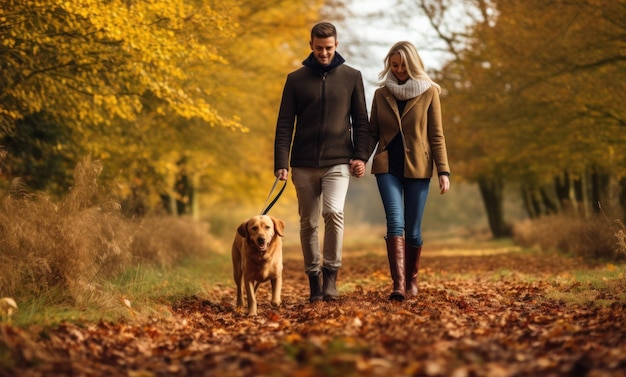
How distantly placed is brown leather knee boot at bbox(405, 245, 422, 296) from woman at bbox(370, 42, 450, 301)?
0.01 meters

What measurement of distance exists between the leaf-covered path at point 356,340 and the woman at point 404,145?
0.71 meters

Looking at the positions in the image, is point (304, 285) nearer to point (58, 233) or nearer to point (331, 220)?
point (331, 220)

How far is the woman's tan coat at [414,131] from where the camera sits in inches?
282

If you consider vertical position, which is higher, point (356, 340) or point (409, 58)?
point (409, 58)

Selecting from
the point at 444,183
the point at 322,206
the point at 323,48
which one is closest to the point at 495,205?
the point at 444,183

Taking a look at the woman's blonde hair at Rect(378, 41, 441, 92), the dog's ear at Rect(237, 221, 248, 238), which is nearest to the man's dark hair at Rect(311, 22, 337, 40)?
the woman's blonde hair at Rect(378, 41, 441, 92)

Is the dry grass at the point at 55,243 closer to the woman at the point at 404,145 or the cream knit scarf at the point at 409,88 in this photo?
the woman at the point at 404,145

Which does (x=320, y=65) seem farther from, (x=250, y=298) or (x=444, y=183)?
(x=250, y=298)

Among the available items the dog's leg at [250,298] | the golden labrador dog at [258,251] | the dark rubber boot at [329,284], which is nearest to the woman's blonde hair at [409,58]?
the golden labrador dog at [258,251]

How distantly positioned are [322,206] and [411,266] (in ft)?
3.56

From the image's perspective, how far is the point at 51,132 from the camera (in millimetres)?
12352

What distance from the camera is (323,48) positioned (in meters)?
6.98

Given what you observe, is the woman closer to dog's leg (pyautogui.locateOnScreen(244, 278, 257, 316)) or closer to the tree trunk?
dog's leg (pyautogui.locateOnScreen(244, 278, 257, 316))

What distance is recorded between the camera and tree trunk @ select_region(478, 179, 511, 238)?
1099 inches
